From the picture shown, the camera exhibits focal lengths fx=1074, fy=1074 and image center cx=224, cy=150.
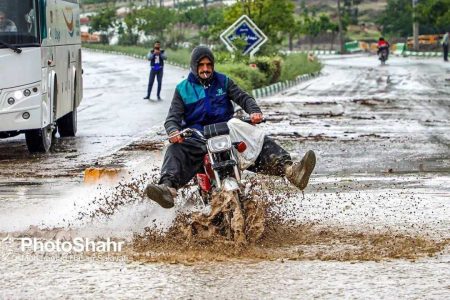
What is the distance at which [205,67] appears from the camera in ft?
29.3

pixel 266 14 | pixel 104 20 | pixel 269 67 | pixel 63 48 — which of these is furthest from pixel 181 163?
pixel 104 20

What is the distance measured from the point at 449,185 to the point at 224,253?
14.4 feet

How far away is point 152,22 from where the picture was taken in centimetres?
8512

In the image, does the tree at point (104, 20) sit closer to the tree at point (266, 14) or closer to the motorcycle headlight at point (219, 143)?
the tree at point (266, 14)

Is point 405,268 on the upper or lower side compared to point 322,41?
upper

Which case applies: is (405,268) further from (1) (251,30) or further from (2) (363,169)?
(1) (251,30)

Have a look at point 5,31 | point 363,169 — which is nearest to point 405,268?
point 363,169

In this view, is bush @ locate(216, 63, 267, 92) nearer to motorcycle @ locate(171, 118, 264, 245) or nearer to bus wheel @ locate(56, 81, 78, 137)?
bus wheel @ locate(56, 81, 78, 137)

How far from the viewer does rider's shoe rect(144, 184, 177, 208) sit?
8367 millimetres

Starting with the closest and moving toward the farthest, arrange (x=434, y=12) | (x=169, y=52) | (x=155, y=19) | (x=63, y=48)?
(x=63, y=48)
(x=169, y=52)
(x=434, y=12)
(x=155, y=19)

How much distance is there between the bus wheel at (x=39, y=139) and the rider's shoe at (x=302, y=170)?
25.3 ft

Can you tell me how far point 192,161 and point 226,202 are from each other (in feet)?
3.04

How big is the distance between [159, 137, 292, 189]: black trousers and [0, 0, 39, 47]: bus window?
673cm

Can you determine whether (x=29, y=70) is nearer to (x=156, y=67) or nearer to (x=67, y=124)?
(x=67, y=124)
